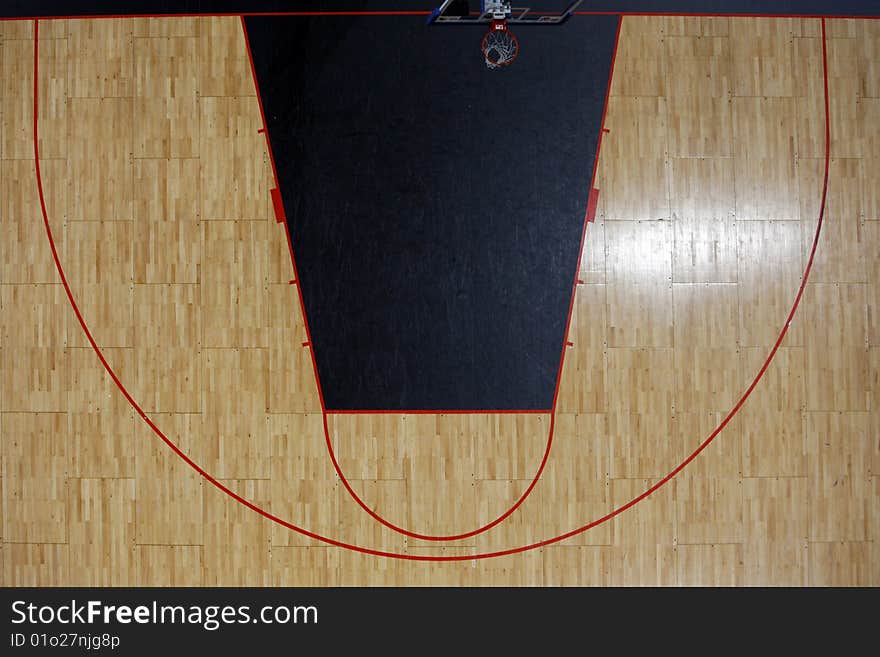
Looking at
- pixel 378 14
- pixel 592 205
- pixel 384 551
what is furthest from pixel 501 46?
pixel 384 551

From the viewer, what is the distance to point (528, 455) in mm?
6309

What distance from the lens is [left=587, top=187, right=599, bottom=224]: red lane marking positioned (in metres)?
6.36

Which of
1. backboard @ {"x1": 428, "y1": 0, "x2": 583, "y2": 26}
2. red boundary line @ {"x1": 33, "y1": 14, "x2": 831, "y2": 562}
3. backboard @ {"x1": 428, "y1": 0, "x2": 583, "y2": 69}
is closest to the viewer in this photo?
backboard @ {"x1": 428, "y1": 0, "x2": 583, "y2": 26}

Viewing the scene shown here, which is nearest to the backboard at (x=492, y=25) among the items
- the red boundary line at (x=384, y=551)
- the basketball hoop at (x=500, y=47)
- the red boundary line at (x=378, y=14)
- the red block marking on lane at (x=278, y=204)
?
the basketball hoop at (x=500, y=47)

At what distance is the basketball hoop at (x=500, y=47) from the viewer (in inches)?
248

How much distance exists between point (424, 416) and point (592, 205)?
6.59 ft

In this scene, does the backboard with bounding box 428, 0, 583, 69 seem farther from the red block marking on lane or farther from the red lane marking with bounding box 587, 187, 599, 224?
the red block marking on lane

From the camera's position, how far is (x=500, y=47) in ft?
20.7

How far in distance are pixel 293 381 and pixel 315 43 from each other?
2524 mm

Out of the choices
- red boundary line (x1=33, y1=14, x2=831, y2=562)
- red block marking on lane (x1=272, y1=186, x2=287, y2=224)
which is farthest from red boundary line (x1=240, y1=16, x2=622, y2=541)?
red boundary line (x1=33, y1=14, x2=831, y2=562)

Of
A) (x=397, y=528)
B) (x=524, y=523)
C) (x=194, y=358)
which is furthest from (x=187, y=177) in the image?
(x=524, y=523)

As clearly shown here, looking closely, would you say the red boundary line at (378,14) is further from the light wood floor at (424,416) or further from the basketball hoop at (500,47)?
the basketball hoop at (500,47)

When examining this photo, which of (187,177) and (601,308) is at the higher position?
(187,177)

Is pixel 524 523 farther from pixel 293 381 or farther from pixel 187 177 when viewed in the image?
pixel 187 177
